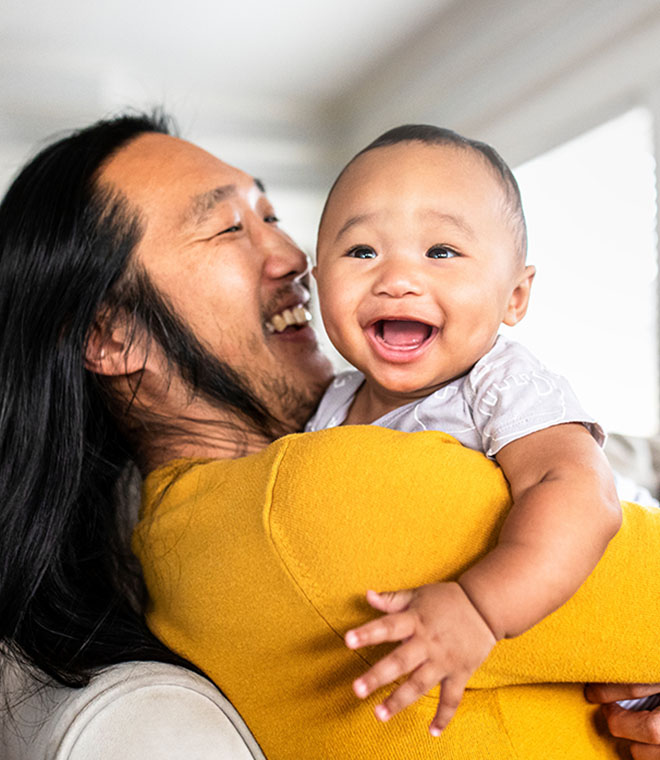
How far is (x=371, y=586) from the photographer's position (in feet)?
2.77

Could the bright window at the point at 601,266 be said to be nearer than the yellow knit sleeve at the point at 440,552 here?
No

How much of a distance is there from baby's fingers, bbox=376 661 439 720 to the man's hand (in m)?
0.32

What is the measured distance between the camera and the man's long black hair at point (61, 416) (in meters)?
1.23

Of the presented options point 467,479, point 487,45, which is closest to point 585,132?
point 487,45

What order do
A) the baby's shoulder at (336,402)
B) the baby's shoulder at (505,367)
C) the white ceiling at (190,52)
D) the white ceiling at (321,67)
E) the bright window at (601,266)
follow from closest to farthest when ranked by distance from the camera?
the baby's shoulder at (505,367), the baby's shoulder at (336,402), the bright window at (601,266), the white ceiling at (321,67), the white ceiling at (190,52)

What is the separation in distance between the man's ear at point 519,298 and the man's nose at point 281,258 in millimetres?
482

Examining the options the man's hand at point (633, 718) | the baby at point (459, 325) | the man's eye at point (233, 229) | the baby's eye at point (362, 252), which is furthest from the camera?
the man's eye at point (233, 229)

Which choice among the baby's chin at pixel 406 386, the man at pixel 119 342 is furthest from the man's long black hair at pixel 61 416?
the baby's chin at pixel 406 386

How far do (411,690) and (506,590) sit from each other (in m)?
0.12

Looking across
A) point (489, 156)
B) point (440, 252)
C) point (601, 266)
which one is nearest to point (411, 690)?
point (440, 252)

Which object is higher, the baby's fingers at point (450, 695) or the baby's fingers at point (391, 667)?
the baby's fingers at point (391, 667)

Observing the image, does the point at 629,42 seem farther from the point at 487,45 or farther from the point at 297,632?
the point at 297,632

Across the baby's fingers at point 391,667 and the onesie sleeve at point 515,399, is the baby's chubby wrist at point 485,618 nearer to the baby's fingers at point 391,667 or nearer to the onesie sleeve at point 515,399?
the baby's fingers at point 391,667

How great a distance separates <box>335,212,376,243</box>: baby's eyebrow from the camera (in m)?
1.11
